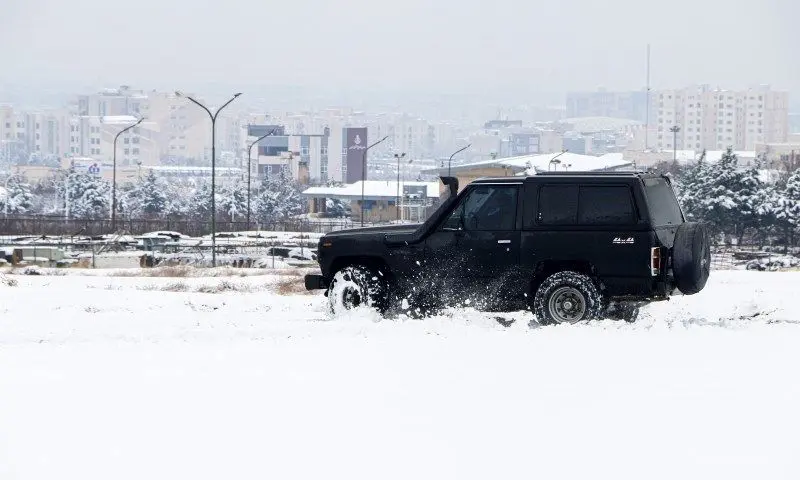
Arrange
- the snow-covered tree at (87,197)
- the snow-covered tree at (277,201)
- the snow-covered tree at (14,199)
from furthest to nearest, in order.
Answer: the snow-covered tree at (277,201) → the snow-covered tree at (14,199) → the snow-covered tree at (87,197)

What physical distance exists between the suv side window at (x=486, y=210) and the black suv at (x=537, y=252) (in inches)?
0.5

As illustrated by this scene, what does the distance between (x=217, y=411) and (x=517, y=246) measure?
24.1 ft

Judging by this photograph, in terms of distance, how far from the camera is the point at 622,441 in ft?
30.5

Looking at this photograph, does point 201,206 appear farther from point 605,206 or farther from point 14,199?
point 605,206

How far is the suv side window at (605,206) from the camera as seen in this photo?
53.7 feet

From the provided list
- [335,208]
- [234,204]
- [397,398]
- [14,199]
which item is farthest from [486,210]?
[335,208]

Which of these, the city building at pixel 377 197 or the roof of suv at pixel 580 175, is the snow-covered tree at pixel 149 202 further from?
the roof of suv at pixel 580 175

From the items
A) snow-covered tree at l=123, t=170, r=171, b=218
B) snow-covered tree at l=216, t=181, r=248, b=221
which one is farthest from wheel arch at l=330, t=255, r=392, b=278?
snow-covered tree at l=123, t=170, r=171, b=218

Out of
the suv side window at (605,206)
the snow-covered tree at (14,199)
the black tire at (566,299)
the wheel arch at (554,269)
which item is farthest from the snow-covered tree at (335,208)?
the black tire at (566,299)

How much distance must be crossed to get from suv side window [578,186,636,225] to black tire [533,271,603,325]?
755mm

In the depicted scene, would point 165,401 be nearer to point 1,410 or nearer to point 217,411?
point 217,411

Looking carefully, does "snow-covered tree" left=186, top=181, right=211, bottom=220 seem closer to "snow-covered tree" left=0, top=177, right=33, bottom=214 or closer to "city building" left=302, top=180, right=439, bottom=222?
"city building" left=302, top=180, right=439, bottom=222

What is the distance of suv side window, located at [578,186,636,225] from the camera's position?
16375mm

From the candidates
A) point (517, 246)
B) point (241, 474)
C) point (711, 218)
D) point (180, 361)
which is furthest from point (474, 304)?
point (711, 218)
